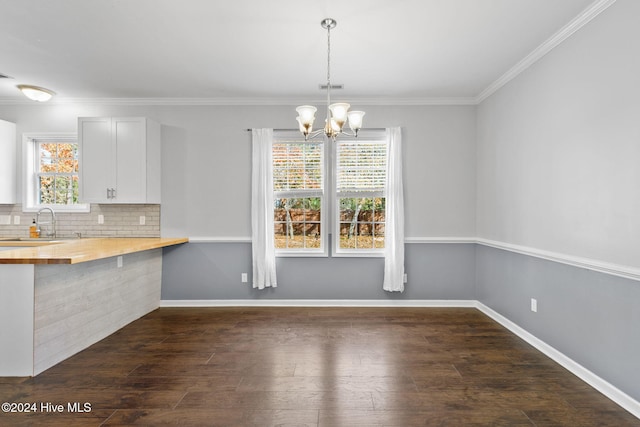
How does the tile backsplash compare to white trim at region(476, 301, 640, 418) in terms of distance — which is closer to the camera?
white trim at region(476, 301, 640, 418)

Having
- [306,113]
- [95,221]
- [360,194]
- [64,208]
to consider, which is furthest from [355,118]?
[64,208]

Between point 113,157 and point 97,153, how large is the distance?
204 mm

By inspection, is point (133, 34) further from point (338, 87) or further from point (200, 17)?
point (338, 87)

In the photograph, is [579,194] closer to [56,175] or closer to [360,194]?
[360,194]

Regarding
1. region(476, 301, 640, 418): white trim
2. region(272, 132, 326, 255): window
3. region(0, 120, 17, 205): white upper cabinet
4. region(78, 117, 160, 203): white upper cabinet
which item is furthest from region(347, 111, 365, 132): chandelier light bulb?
region(0, 120, 17, 205): white upper cabinet

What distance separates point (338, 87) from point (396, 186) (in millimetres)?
1390

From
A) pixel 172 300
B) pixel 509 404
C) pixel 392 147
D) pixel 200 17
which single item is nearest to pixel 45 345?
pixel 172 300

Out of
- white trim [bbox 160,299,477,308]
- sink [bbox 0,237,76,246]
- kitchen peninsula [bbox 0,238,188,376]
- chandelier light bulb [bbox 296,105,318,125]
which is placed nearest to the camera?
kitchen peninsula [bbox 0,238,188,376]

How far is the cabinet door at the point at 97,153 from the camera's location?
430 cm

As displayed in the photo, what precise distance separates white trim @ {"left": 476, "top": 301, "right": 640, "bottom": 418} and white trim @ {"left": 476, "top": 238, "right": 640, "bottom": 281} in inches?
29.5

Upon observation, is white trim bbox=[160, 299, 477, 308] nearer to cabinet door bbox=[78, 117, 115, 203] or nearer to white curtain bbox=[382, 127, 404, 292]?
white curtain bbox=[382, 127, 404, 292]

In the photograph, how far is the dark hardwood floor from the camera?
2.17m

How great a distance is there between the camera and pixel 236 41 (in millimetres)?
3051

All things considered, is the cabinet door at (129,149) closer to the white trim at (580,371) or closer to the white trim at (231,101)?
the white trim at (231,101)
